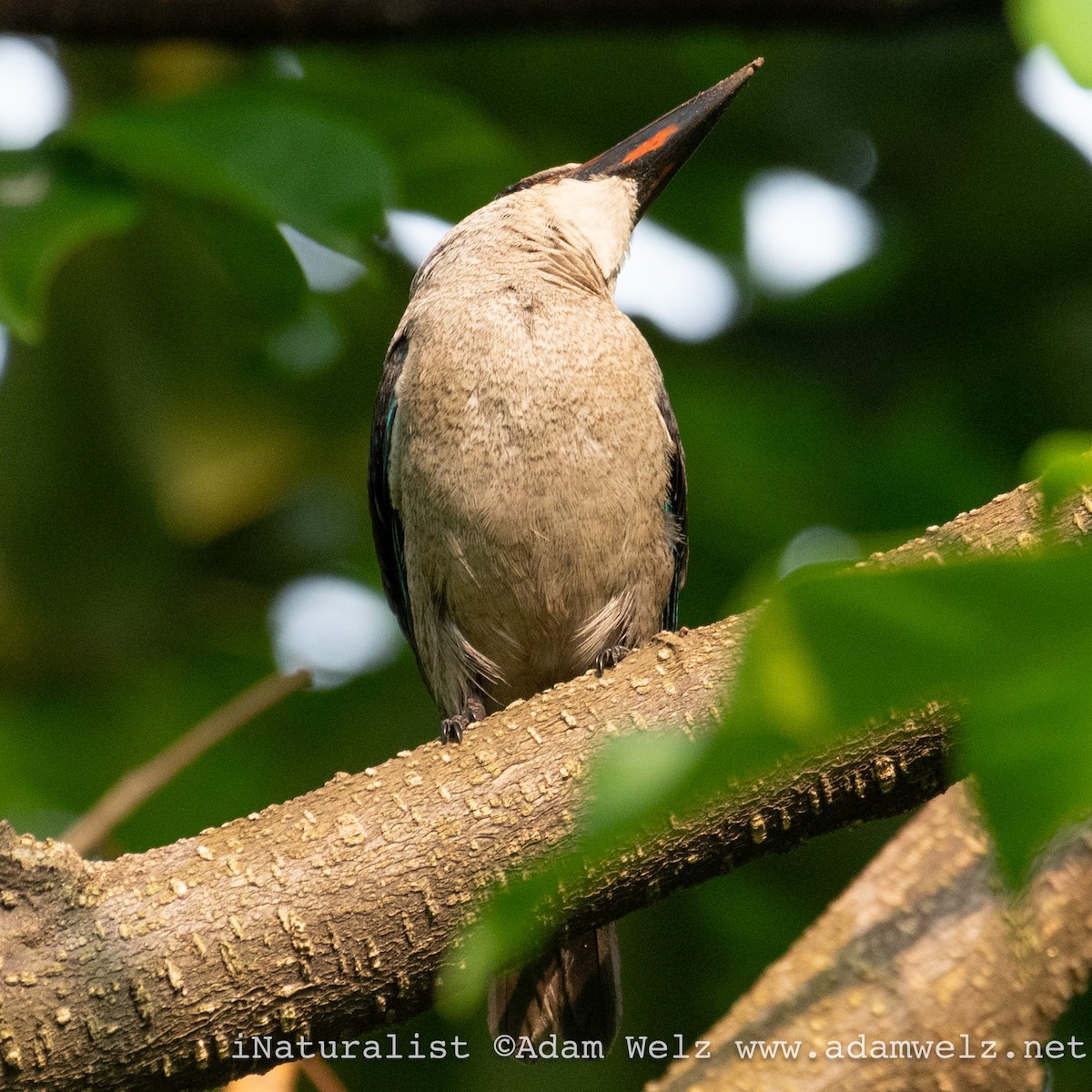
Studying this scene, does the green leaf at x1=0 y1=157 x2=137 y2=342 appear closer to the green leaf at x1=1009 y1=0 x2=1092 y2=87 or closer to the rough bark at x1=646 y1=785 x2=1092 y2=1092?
the rough bark at x1=646 y1=785 x2=1092 y2=1092

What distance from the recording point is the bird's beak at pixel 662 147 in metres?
5.05

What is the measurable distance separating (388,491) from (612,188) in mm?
1495

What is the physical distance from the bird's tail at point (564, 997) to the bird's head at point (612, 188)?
2.44m

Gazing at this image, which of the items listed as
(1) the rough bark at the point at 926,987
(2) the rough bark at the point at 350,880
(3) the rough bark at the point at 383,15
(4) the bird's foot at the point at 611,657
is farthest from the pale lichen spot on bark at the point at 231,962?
(3) the rough bark at the point at 383,15

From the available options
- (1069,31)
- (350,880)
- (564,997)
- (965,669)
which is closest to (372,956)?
(350,880)

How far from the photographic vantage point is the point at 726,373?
19.7 ft

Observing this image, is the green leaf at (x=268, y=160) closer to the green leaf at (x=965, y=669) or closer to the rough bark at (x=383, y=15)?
Answer: the rough bark at (x=383, y=15)

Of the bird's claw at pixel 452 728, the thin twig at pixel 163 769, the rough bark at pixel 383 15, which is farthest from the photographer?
the rough bark at pixel 383 15

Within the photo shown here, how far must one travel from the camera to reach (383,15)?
4.99 m

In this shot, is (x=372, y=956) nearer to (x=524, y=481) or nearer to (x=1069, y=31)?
(x=524, y=481)

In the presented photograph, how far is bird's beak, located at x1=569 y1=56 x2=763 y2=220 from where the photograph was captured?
505 centimetres

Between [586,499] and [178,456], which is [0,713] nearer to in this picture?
[178,456]

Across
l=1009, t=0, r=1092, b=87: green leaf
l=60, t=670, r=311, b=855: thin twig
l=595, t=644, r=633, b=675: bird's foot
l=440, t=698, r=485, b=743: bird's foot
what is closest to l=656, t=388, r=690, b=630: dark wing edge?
l=595, t=644, r=633, b=675: bird's foot

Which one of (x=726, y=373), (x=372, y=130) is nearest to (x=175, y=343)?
(x=372, y=130)
